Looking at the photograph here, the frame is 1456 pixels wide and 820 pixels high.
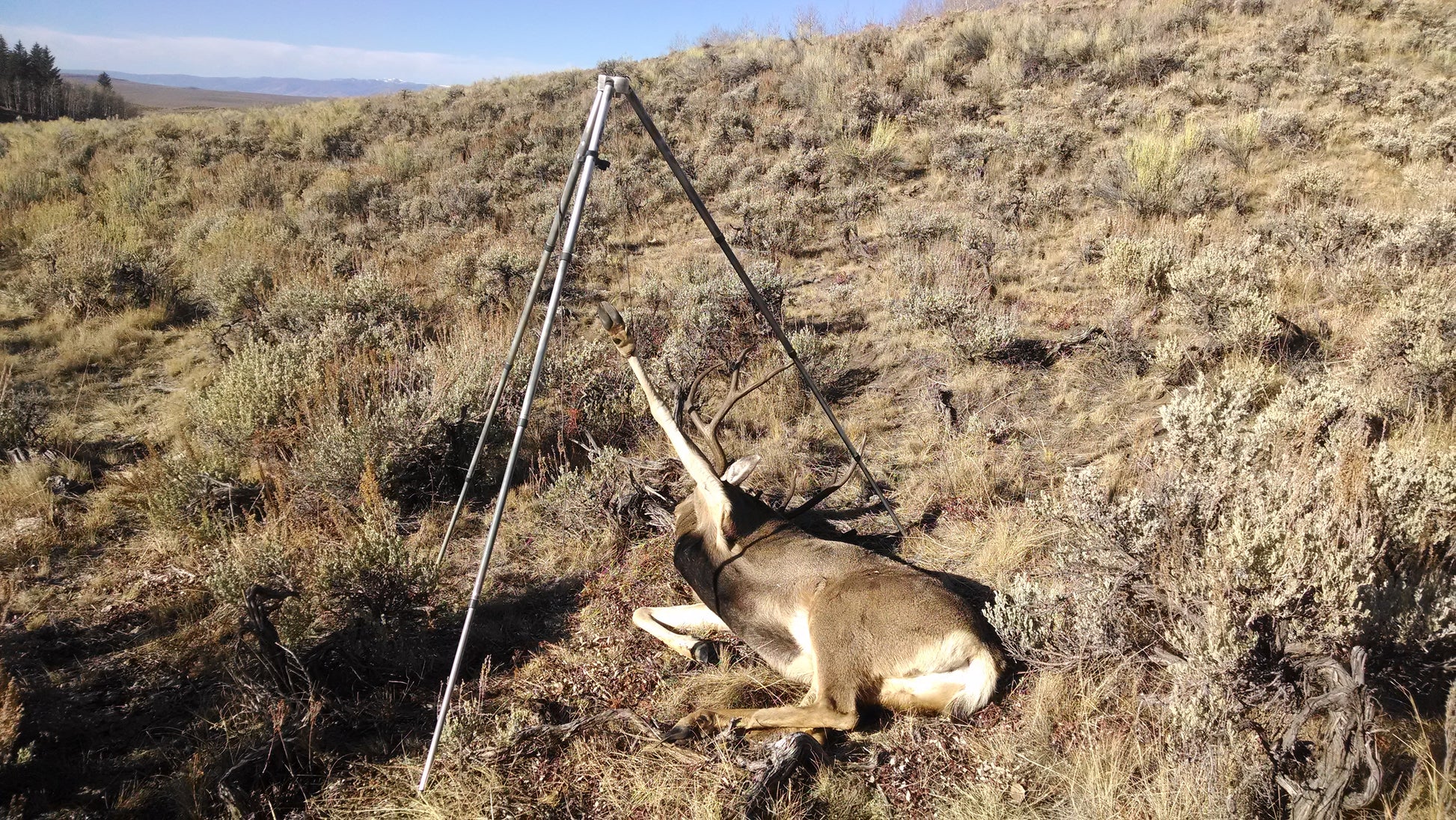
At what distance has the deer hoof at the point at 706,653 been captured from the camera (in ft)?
11.6

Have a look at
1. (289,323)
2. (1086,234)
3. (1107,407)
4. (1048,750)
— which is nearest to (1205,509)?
(1048,750)

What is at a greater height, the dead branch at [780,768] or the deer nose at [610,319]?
the deer nose at [610,319]

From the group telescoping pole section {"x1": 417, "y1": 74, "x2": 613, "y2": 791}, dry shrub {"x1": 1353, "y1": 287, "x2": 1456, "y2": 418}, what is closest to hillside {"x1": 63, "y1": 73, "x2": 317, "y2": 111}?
telescoping pole section {"x1": 417, "y1": 74, "x2": 613, "y2": 791}

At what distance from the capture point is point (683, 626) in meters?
3.78

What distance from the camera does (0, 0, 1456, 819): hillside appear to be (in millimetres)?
2689

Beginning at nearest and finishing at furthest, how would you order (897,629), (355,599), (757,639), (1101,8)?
(897,629)
(757,639)
(355,599)
(1101,8)

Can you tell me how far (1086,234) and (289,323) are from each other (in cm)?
915

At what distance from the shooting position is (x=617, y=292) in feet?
29.9

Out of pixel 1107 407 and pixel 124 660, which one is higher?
pixel 1107 407

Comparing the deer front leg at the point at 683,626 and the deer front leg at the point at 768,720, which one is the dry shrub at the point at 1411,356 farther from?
the deer front leg at the point at 683,626

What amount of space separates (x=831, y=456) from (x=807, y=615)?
88.4 inches

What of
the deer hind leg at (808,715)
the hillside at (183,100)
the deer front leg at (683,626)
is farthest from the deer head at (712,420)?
the hillside at (183,100)

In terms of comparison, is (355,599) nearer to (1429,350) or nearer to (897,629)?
(897,629)

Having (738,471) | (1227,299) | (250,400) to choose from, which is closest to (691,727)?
(738,471)
